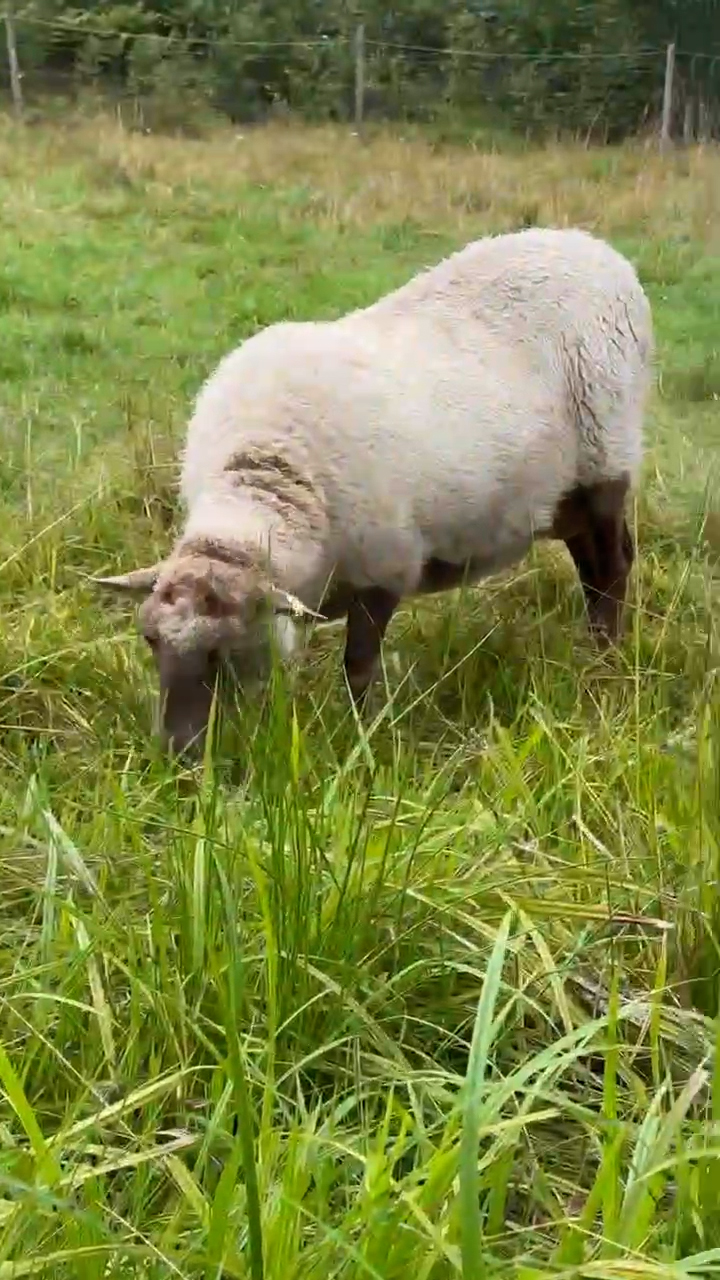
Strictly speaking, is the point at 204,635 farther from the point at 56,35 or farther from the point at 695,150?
the point at 56,35

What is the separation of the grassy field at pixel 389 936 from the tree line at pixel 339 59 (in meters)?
0.14

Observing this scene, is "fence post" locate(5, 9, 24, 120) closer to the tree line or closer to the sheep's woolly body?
the tree line

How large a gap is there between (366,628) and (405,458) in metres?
0.45

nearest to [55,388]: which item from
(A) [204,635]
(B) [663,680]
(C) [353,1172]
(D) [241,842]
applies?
(A) [204,635]

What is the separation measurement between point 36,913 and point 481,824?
0.72 metres

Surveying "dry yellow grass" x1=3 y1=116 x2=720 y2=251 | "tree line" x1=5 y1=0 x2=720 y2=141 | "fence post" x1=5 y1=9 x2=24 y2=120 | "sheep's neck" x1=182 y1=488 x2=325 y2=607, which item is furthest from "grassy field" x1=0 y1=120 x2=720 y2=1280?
"fence post" x1=5 y1=9 x2=24 y2=120

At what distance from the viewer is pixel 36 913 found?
6.84 ft

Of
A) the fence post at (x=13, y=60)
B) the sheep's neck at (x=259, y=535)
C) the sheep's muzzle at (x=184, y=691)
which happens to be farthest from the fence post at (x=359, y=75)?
the sheep's muzzle at (x=184, y=691)

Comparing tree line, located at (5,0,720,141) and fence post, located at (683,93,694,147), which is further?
tree line, located at (5,0,720,141)

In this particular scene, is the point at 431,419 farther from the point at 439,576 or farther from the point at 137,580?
the point at 137,580

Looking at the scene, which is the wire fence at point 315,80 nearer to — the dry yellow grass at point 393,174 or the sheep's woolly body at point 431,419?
the dry yellow grass at point 393,174

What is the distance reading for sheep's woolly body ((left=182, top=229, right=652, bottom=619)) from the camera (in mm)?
3277

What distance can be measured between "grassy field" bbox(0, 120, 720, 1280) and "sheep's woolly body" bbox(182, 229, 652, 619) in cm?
21

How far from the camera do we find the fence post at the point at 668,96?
8.06ft
